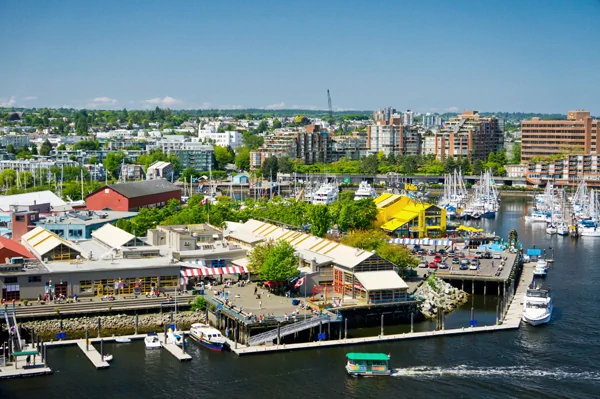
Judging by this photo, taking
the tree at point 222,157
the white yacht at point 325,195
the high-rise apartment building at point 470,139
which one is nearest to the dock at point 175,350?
the white yacht at point 325,195

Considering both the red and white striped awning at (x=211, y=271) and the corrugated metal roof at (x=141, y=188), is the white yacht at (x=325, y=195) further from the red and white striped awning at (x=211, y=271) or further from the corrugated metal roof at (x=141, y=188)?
the red and white striped awning at (x=211, y=271)

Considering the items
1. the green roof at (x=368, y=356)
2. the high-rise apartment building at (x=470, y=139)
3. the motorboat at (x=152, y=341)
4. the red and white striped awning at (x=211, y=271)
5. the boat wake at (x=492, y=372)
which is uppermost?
the high-rise apartment building at (x=470, y=139)

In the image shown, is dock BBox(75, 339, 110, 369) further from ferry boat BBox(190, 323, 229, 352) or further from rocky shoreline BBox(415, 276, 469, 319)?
rocky shoreline BBox(415, 276, 469, 319)

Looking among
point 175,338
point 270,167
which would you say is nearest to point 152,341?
point 175,338

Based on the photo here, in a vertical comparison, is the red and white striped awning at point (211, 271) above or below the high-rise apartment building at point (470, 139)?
below

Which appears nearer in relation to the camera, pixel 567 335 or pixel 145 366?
pixel 145 366

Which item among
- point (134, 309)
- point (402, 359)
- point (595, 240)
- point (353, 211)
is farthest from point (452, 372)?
point (595, 240)

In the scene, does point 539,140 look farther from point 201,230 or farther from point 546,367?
point 546,367
